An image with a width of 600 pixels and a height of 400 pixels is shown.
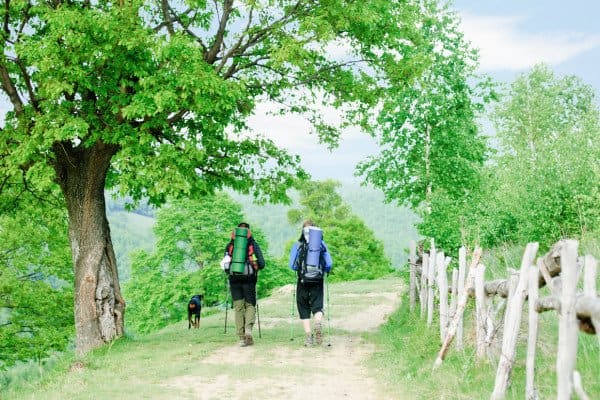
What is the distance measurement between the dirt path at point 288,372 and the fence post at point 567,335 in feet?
13.6

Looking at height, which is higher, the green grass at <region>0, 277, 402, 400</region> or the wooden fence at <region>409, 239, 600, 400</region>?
the wooden fence at <region>409, 239, 600, 400</region>

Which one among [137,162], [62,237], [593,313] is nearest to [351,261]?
[62,237]

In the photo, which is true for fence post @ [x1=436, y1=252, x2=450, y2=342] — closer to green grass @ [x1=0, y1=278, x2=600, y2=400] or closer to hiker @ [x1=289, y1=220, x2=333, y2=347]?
green grass @ [x1=0, y1=278, x2=600, y2=400]

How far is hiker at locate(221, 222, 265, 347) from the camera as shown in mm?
14250

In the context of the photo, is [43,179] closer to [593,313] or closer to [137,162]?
[137,162]

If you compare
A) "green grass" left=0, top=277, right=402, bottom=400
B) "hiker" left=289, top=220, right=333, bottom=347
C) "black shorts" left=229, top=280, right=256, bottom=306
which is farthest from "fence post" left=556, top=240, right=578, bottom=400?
"black shorts" left=229, top=280, right=256, bottom=306

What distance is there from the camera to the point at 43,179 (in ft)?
43.8

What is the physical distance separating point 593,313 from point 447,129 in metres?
18.7

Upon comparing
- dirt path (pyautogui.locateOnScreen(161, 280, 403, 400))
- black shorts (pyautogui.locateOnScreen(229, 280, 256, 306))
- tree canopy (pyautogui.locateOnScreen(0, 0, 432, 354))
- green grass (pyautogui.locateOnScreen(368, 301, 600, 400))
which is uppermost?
tree canopy (pyautogui.locateOnScreen(0, 0, 432, 354))

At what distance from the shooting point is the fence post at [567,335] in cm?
521

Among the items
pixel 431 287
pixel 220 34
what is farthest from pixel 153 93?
pixel 431 287

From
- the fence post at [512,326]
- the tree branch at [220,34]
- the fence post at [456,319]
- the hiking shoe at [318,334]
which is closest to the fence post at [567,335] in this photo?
the fence post at [512,326]

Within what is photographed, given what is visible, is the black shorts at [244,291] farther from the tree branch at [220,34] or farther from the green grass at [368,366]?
the tree branch at [220,34]

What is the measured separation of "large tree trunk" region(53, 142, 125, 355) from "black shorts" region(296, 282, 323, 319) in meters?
4.89
